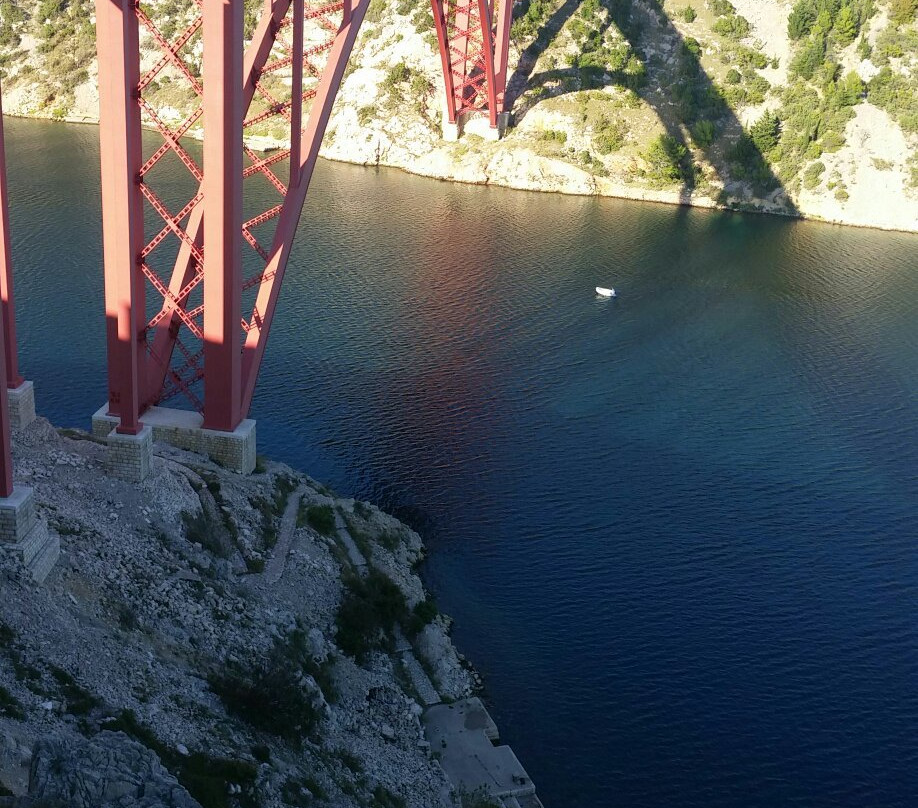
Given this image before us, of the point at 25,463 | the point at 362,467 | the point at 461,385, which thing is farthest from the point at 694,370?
the point at 25,463

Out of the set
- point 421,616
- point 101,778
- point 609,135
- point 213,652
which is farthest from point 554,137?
point 101,778

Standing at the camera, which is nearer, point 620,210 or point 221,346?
point 221,346

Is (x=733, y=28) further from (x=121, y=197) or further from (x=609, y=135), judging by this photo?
(x=121, y=197)

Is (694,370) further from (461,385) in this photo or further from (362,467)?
(362,467)

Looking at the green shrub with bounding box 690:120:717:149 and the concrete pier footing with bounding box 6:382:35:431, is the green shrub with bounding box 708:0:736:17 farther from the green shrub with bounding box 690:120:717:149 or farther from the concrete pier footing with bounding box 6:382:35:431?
the concrete pier footing with bounding box 6:382:35:431

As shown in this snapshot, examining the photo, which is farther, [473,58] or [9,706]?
[473,58]
